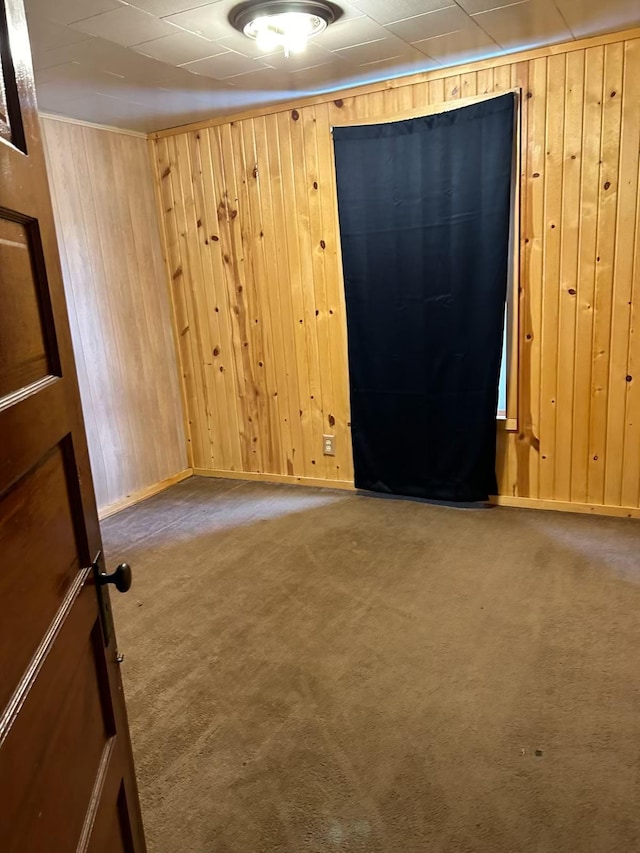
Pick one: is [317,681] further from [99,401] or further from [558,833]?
[99,401]

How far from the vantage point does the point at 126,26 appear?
247 cm

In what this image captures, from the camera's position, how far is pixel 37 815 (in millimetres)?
739

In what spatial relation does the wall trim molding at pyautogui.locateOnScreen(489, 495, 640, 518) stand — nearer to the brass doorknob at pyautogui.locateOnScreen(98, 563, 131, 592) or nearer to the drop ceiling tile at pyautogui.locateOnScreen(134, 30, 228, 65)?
the drop ceiling tile at pyautogui.locateOnScreen(134, 30, 228, 65)

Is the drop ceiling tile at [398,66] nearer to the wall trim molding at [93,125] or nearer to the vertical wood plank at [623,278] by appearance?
the vertical wood plank at [623,278]

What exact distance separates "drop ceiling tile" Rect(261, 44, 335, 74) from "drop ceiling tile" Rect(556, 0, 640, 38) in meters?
1.02

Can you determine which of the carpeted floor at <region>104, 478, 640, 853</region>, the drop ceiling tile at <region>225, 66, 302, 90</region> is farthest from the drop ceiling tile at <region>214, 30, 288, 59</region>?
the carpeted floor at <region>104, 478, 640, 853</region>

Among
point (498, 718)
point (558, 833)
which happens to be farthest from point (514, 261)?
point (558, 833)

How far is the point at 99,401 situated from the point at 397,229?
2.04 metres

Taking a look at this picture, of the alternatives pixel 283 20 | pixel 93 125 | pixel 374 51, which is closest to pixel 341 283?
pixel 374 51

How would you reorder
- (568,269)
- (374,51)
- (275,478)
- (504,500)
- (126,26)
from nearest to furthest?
(126,26)
(374,51)
(568,269)
(504,500)
(275,478)

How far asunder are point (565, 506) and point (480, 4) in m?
2.44

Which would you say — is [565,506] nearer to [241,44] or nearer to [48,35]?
[241,44]

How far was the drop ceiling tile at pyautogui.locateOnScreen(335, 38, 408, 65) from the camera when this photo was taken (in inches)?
115

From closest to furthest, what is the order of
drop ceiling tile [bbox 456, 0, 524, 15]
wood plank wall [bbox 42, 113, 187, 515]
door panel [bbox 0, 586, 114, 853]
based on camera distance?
1. door panel [bbox 0, 586, 114, 853]
2. drop ceiling tile [bbox 456, 0, 524, 15]
3. wood plank wall [bbox 42, 113, 187, 515]
